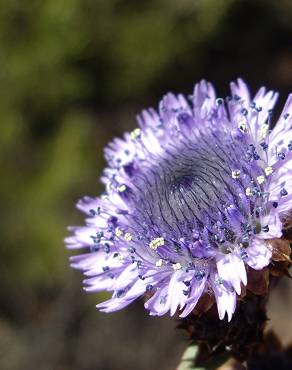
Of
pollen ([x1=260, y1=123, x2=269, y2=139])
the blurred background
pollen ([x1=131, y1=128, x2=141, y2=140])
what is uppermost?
the blurred background

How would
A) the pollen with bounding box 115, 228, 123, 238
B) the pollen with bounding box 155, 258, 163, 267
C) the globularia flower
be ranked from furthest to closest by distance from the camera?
the pollen with bounding box 115, 228, 123, 238 < the pollen with bounding box 155, 258, 163, 267 < the globularia flower

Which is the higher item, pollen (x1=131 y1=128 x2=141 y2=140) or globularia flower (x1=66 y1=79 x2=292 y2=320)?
pollen (x1=131 y1=128 x2=141 y2=140)

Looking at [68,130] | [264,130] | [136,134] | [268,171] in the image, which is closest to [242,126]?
[264,130]

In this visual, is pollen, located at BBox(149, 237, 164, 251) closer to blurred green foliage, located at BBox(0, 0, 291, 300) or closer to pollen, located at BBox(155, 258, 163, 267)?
pollen, located at BBox(155, 258, 163, 267)

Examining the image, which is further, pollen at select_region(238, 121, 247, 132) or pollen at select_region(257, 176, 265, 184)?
pollen at select_region(238, 121, 247, 132)

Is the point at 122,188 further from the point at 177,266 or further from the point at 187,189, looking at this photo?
→ the point at 177,266

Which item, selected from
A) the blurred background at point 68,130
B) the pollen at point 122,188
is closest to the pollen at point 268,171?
the pollen at point 122,188

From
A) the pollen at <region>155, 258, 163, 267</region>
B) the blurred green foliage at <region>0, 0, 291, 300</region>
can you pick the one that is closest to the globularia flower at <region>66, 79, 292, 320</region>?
the pollen at <region>155, 258, 163, 267</region>
